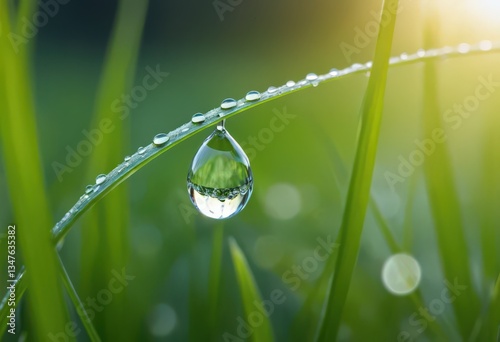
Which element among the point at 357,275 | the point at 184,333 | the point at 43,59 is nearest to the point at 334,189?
the point at 357,275

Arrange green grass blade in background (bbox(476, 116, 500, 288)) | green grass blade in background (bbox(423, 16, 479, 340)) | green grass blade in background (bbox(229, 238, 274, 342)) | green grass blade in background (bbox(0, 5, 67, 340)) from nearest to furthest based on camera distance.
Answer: green grass blade in background (bbox(0, 5, 67, 340))
green grass blade in background (bbox(229, 238, 274, 342))
green grass blade in background (bbox(423, 16, 479, 340))
green grass blade in background (bbox(476, 116, 500, 288))

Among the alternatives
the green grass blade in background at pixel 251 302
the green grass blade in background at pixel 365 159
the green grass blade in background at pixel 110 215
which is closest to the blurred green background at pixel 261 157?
the green grass blade in background at pixel 110 215

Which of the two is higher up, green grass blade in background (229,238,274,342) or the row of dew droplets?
the row of dew droplets

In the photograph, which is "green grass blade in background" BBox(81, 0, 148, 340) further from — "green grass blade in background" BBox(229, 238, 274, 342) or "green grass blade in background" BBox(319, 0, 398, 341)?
"green grass blade in background" BBox(319, 0, 398, 341)

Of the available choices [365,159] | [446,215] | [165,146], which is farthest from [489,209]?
[165,146]

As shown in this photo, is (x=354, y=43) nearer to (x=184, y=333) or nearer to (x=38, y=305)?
(x=184, y=333)

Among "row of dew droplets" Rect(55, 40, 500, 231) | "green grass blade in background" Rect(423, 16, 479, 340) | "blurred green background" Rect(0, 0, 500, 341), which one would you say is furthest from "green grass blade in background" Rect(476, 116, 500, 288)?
"row of dew droplets" Rect(55, 40, 500, 231)
